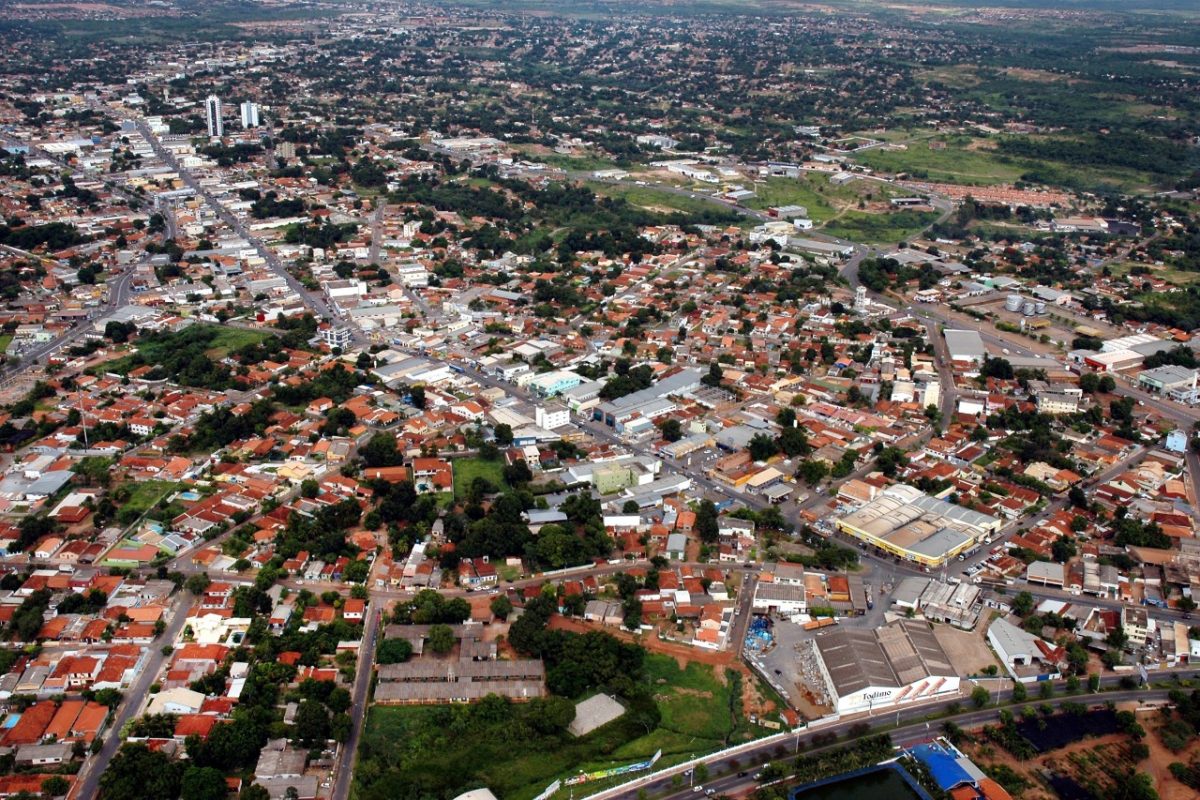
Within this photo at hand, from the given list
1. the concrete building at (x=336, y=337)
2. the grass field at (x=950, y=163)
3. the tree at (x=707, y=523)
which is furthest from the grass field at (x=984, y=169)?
the tree at (x=707, y=523)

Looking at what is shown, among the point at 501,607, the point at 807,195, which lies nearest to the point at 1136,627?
the point at 501,607

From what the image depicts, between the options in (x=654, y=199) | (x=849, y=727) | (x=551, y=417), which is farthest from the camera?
(x=654, y=199)

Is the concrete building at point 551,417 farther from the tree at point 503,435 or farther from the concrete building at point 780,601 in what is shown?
the concrete building at point 780,601

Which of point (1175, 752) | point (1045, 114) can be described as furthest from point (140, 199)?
point (1045, 114)

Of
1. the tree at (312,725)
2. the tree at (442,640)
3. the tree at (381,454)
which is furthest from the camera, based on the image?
the tree at (381,454)

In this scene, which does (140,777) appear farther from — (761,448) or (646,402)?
(646,402)

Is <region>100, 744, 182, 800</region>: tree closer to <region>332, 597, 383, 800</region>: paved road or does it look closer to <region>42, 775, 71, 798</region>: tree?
<region>42, 775, 71, 798</region>: tree

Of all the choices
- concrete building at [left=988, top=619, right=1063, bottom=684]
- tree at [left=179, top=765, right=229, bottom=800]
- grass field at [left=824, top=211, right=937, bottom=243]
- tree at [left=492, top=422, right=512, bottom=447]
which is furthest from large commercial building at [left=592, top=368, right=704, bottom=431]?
grass field at [left=824, top=211, right=937, bottom=243]
